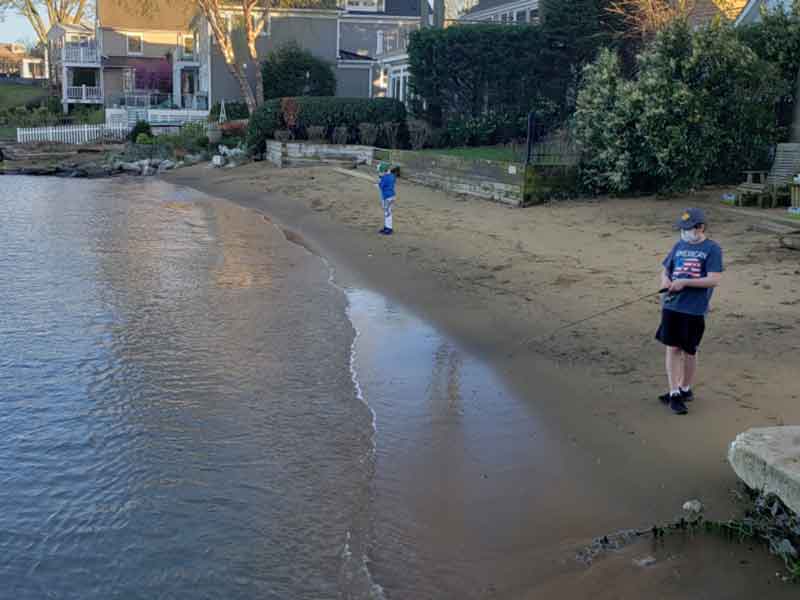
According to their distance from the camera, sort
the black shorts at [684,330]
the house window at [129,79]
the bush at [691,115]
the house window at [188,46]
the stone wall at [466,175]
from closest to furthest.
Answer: the black shorts at [684,330] → the bush at [691,115] → the stone wall at [466,175] → the house window at [188,46] → the house window at [129,79]

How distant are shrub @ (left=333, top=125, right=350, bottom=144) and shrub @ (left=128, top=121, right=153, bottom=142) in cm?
1571

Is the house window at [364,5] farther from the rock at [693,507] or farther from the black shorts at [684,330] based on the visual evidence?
the rock at [693,507]

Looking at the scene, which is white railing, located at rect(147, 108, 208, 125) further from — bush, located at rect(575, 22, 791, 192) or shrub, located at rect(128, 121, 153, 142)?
bush, located at rect(575, 22, 791, 192)

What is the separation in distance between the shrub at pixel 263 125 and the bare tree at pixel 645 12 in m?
12.4

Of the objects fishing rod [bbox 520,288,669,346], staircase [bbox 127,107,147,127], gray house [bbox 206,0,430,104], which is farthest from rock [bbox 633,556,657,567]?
staircase [bbox 127,107,147,127]

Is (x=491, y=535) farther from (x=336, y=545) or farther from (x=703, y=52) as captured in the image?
(x=703, y=52)

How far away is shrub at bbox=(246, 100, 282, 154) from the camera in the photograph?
31.9 metres

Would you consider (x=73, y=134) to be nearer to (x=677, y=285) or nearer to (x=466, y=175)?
(x=466, y=175)

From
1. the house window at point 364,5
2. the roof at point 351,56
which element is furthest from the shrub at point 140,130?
the house window at point 364,5

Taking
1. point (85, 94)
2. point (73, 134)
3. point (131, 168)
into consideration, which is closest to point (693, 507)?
point (131, 168)

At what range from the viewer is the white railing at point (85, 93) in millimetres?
55844

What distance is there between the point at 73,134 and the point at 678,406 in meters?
44.6

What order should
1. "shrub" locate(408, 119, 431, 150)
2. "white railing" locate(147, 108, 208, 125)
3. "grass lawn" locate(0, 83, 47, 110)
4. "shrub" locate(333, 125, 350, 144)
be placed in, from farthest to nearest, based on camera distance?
"grass lawn" locate(0, 83, 47, 110), "white railing" locate(147, 108, 208, 125), "shrub" locate(333, 125, 350, 144), "shrub" locate(408, 119, 431, 150)

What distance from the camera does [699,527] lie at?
17.7 feet
